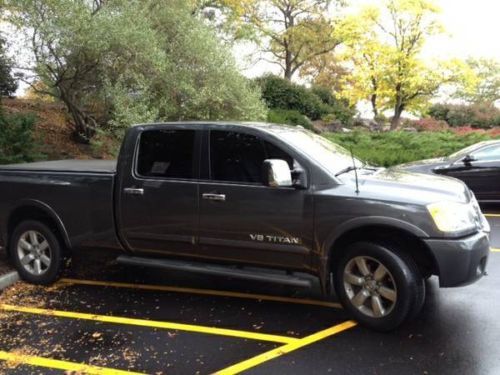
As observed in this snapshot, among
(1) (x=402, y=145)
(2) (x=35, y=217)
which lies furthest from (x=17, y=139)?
(1) (x=402, y=145)

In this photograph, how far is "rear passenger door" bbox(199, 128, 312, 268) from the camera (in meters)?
4.59

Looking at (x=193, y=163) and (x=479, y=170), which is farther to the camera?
(x=479, y=170)

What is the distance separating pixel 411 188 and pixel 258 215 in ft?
4.40

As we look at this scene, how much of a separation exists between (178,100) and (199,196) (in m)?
6.29

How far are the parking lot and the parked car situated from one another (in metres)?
4.23

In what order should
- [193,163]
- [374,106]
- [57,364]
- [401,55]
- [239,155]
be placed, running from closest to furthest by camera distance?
[57,364] < [239,155] < [193,163] < [401,55] < [374,106]

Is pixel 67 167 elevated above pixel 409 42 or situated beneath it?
situated beneath

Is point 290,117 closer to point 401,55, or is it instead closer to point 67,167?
point 401,55

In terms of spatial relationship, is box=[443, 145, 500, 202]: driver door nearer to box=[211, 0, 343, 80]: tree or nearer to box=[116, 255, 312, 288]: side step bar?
box=[116, 255, 312, 288]: side step bar

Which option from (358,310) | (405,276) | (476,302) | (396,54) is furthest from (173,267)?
(396,54)

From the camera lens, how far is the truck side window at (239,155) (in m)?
4.83

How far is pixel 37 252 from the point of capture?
19.7ft

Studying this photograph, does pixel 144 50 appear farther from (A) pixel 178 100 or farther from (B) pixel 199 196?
(B) pixel 199 196

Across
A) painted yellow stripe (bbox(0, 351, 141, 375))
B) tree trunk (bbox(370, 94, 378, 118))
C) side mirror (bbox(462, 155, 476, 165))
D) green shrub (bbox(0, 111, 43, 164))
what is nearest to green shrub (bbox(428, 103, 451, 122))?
tree trunk (bbox(370, 94, 378, 118))
